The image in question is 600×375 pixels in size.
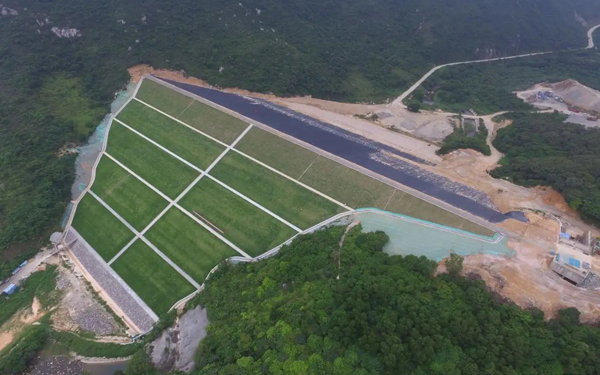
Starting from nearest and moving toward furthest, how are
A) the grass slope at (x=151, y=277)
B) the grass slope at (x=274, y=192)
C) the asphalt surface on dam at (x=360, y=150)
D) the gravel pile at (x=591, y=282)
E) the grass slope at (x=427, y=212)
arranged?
the gravel pile at (x=591, y=282) → the grass slope at (x=427, y=212) → the grass slope at (x=151, y=277) → the asphalt surface on dam at (x=360, y=150) → the grass slope at (x=274, y=192)

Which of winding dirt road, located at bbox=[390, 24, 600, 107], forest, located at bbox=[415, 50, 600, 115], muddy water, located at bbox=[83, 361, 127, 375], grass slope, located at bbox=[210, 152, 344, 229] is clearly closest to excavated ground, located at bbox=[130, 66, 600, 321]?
winding dirt road, located at bbox=[390, 24, 600, 107]

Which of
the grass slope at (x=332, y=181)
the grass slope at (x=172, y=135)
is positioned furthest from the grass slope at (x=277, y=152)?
the grass slope at (x=172, y=135)

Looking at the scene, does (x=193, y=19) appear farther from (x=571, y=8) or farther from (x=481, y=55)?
(x=571, y=8)

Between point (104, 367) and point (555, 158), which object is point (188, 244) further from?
point (555, 158)

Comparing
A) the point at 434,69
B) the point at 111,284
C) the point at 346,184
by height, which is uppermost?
the point at 434,69

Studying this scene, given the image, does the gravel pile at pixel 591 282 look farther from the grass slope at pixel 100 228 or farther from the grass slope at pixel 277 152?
the grass slope at pixel 100 228

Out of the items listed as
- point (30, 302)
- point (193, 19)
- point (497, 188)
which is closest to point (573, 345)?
point (497, 188)

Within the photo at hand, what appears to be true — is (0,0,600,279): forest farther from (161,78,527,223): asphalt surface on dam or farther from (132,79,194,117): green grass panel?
(161,78,527,223): asphalt surface on dam

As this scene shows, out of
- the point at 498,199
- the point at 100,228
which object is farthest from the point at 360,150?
the point at 100,228
